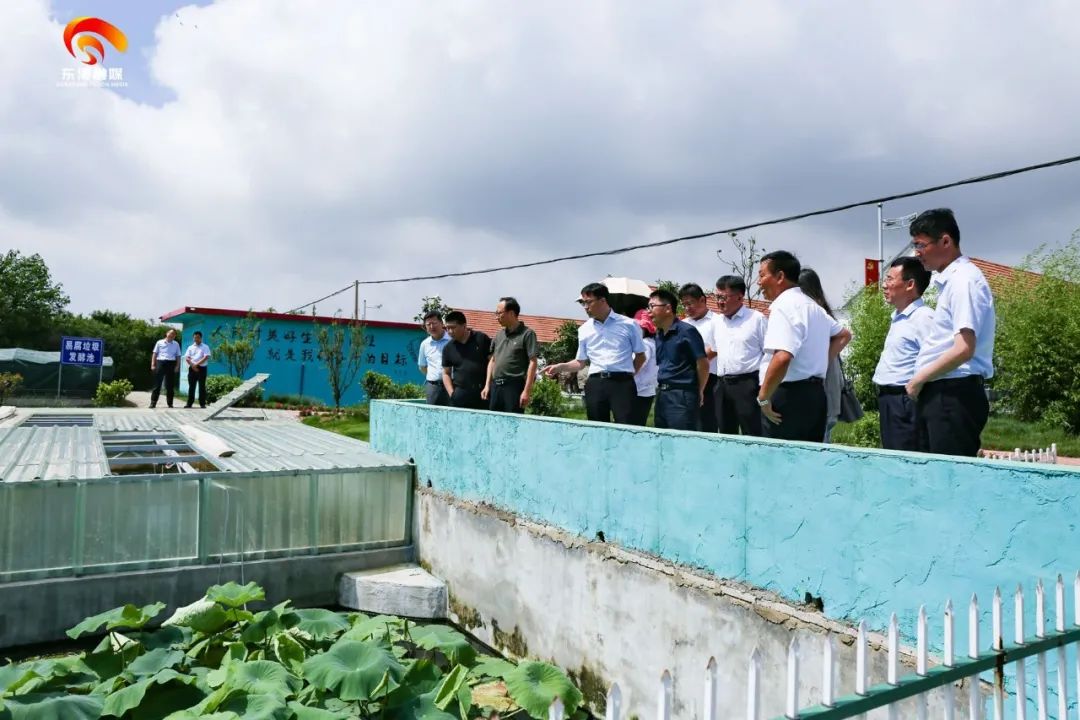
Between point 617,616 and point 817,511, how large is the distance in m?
1.72

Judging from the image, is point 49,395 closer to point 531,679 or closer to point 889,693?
point 531,679

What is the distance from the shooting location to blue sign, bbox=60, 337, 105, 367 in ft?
72.8

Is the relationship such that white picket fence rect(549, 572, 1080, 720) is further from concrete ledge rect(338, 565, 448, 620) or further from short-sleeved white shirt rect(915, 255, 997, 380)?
concrete ledge rect(338, 565, 448, 620)

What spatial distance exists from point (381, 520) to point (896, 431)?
495 centimetres

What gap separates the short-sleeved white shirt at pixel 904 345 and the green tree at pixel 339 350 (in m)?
16.5

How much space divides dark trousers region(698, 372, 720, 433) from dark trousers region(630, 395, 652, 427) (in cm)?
43

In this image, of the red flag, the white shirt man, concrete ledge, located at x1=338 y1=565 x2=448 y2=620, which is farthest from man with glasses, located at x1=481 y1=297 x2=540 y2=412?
the red flag

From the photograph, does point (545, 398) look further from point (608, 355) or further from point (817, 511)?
point (817, 511)

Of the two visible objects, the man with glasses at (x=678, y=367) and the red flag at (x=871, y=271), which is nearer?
the man with glasses at (x=678, y=367)

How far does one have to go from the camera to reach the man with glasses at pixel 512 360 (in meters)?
6.85

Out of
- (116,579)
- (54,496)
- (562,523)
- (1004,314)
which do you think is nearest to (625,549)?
(562,523)

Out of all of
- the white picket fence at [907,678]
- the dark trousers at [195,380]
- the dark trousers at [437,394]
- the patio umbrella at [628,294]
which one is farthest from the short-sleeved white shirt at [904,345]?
the dark trousers at [195,380]

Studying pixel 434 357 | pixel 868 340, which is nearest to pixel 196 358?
pixel 434 357

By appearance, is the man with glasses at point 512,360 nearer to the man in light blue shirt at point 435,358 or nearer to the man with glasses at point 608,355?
the man with glasses at point 608,355
